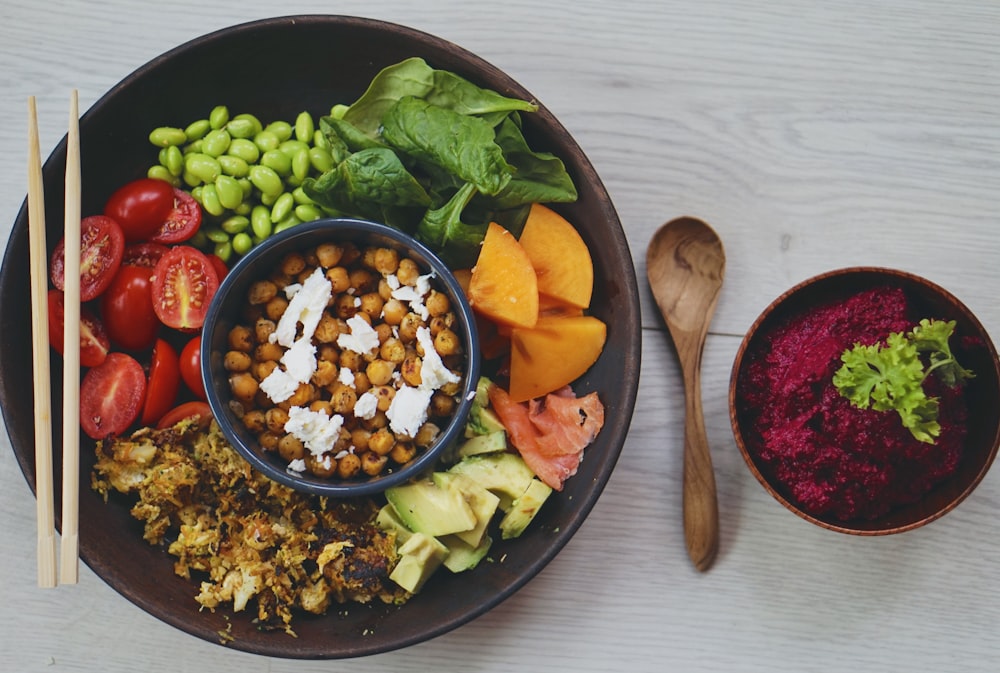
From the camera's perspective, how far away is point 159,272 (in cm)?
198

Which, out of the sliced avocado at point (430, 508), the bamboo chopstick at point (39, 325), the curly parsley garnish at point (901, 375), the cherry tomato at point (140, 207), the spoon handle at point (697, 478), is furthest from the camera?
the spoon handle at point (697, 478)

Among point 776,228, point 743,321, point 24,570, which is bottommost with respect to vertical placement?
point 24,570

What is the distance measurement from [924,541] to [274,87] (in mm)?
2051

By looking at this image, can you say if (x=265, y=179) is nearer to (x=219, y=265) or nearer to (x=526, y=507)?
(x=219, y=265)

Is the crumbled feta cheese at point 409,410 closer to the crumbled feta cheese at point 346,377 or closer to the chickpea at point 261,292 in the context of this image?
the crumbled feta cheese at point 346,377

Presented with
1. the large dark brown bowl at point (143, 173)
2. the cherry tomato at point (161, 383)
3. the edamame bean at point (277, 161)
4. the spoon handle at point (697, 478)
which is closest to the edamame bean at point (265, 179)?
the edamame bean at point (277, 161)

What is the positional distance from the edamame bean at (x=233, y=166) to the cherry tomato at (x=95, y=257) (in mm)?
281

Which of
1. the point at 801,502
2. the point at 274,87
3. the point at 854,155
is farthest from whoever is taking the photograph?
the point at 854,155

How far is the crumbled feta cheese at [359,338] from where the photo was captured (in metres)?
1.99

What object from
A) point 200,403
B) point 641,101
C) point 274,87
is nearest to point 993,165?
point 641,101

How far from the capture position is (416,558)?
1.92m

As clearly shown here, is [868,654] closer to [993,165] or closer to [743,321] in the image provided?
[743,321]

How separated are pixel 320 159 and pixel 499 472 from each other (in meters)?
0.87

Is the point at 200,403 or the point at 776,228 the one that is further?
the point at 776,228
